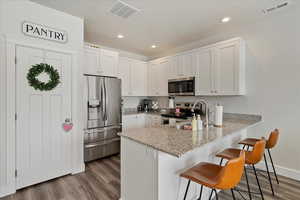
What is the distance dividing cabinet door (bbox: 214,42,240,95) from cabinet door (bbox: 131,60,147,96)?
2277mm

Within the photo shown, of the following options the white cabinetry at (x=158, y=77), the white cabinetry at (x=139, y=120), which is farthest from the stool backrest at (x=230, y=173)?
the white cabinetry at (x=158, y=77)

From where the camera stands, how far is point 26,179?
7.35 feet

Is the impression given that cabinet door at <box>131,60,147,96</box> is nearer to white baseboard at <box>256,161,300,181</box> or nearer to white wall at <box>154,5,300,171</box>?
white wall at <box>154,5,300,171</box>

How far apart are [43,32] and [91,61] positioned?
1060 millimetres

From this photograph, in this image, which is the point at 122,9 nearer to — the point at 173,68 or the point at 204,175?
the point at 173,68

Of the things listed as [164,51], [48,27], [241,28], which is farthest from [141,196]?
[164,51]

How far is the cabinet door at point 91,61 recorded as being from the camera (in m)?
3.27

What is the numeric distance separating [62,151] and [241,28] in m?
4.22

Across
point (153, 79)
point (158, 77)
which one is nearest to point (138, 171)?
point (158, 77)

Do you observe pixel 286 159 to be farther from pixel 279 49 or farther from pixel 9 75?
pixel 9 75

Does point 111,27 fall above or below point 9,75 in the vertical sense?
above

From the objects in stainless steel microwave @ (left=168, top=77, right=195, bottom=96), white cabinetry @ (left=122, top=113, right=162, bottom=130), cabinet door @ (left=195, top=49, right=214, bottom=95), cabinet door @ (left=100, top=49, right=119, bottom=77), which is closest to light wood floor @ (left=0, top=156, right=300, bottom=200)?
white cabinetry @ (left=122, top=113, right=162, bottom=130)

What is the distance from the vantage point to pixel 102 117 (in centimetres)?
326

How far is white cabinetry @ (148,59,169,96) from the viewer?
4.26 metres
